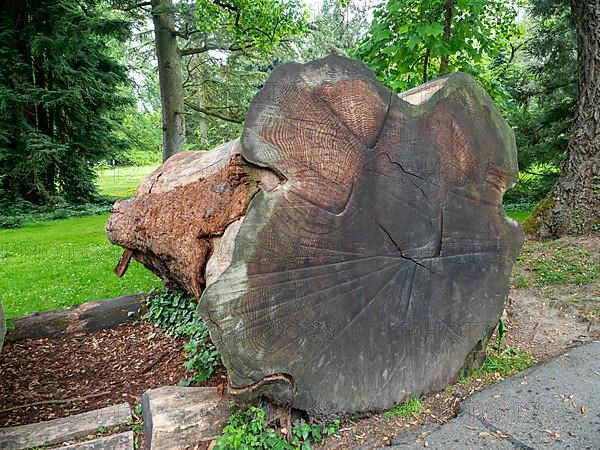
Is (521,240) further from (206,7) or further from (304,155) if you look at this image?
(206,7)

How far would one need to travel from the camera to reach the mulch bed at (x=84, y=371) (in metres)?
2.73

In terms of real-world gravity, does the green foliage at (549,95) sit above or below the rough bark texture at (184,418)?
above

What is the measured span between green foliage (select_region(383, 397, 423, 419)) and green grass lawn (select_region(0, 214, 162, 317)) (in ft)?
11.0

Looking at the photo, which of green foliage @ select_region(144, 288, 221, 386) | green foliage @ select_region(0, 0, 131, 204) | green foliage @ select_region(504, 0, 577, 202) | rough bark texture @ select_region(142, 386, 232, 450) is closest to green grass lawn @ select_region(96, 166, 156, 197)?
green foliage @ select_region(0, 0, 131, 204)

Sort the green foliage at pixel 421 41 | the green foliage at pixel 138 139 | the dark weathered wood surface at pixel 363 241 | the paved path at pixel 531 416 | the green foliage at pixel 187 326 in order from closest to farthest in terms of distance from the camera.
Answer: the dark weathered wood surface at pixel 363 241, the paved path at pixel 531 416, the green foliage at pixel 187 326, the green foliage at pixel 421 41, the green foliage at pixel 138 139

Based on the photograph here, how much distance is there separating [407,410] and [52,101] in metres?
12.3

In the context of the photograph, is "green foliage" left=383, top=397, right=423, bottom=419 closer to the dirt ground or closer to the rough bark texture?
the dirt ground

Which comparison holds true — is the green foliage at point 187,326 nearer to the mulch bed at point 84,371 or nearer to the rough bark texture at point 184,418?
the mulch bed at point 84,371

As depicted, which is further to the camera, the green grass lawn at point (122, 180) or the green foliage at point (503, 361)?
the green grass lawn at point (122, 180)

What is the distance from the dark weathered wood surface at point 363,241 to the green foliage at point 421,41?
2064 mm

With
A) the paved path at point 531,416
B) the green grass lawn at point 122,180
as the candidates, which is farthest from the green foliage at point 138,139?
the paved path at point 531,416

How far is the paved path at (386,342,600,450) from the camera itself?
6.21 feet

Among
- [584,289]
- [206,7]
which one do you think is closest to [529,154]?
[584,289]

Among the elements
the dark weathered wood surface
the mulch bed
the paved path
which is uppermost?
the dark weathered wood surface
